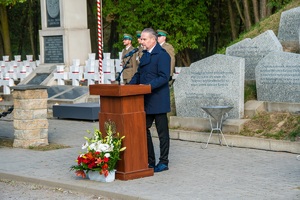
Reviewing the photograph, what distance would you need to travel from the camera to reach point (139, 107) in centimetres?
1157

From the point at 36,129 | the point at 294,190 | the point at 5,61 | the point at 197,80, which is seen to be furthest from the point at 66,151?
the point at 5,61

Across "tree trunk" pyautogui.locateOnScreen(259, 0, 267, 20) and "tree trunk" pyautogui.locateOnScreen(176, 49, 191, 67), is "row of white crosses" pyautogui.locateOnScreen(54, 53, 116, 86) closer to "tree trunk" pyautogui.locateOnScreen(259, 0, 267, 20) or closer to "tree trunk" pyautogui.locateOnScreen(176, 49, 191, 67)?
"tree trunk" pyautogui.locateOnScreen(259, 0, 267, 20)

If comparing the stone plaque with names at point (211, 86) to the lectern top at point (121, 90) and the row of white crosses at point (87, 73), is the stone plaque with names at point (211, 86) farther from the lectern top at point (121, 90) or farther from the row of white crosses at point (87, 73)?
the row of white crosses at point (87, 73)

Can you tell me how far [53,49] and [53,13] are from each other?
3.79ft

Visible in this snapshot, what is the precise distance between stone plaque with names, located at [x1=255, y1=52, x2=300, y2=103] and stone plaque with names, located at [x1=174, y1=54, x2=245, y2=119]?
23.3 inches

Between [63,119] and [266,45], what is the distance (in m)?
6.41

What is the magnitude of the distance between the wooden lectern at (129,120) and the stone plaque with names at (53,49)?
47.1 feet

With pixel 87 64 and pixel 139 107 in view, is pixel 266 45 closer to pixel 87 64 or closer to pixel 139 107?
pixel 139 107

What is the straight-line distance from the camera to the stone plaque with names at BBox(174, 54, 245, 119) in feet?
50.5

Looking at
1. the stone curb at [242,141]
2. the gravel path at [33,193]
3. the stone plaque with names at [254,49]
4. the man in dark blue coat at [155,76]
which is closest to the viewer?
the gravel path at [33,193]

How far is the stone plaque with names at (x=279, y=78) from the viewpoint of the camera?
1528 cm

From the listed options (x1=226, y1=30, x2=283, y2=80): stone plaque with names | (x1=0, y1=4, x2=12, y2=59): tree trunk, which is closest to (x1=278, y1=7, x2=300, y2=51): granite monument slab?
(x1=226, y1=30, x2=283, y2=80): stone plaque with names

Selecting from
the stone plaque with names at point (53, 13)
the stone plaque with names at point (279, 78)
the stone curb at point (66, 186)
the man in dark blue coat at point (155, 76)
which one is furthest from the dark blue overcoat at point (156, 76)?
the stone plaque with names at point (53, 13)

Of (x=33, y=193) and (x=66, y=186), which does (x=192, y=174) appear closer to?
(x=66, y=186)
